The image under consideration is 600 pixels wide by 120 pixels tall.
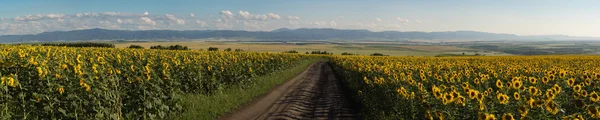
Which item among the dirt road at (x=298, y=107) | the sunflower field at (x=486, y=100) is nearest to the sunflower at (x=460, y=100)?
the sunflower field at (x=486, y=100)


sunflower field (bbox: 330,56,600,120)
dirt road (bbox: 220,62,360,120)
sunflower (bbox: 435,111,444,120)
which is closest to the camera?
sunflower field (bbox: 330,56,600,120)

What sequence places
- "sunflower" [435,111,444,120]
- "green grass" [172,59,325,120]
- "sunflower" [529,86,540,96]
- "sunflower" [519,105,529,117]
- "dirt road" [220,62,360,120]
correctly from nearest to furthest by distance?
"sunflower" [519,105,529,117] → "sunflower" [435,111,444,120] → "sunflower" [529,86,540,96] → "green grass" [172,59,325,120] → "dirt road" [220,62,360,120]

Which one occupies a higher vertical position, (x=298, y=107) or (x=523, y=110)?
(x=523, y=110)

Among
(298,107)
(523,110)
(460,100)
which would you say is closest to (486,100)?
(460,100)

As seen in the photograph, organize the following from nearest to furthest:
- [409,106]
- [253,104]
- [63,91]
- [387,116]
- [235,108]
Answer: [63,91], [409,106], [387,116], [235,108], [253,104]

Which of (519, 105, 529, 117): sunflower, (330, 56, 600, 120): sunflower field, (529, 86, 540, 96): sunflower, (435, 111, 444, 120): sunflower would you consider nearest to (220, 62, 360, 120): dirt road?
(330, 56, 600, 120): sunflower field

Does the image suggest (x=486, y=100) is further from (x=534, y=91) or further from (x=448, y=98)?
(x=534, y=91)

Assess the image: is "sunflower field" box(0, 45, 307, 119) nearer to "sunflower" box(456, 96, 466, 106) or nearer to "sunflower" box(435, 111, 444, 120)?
"sunflower" box(435, 111, 444, 120)

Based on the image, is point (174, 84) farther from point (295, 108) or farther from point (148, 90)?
point (295, 108)

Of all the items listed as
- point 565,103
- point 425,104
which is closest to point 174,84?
point 425,104

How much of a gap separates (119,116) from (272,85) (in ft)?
37.2

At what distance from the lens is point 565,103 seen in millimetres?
8750

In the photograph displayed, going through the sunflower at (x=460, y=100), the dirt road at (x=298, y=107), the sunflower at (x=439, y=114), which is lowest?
the dirt road at (x=298, y=107)

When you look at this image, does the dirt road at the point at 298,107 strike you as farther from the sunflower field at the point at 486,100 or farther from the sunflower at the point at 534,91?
the sunflower at the point at 534,91
